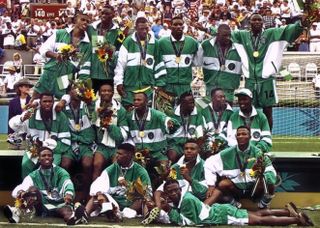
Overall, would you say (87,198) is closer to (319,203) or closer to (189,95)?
(189,95)

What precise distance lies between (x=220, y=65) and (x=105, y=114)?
1852 mm

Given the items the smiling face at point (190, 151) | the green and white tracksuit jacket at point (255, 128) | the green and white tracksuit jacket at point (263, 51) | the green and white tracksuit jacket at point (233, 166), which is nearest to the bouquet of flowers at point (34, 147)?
the smiling face at point (190, 151)

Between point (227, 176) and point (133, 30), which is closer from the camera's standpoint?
point (227, 176)

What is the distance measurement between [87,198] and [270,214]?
A: 216 centimetres

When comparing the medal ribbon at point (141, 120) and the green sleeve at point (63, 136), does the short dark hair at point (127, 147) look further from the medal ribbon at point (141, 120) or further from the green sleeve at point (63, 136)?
the green sleeve at point (63, 136)

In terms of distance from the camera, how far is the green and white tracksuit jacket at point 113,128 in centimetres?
1020

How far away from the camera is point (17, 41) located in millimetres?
23484

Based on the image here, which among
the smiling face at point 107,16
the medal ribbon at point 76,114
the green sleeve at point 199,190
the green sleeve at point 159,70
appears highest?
the smiling face at point 107,16

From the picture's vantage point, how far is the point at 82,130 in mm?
10406

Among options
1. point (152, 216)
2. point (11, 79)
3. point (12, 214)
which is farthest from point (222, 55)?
point (11, 79)

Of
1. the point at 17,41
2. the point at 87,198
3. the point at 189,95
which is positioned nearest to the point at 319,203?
the point at 189,95

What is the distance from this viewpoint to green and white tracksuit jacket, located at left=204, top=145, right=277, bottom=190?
32.1 ft

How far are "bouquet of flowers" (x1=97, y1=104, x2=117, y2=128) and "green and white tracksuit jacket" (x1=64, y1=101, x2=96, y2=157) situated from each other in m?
0.28

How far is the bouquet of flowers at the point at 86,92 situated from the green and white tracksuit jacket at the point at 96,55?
0.78 m
